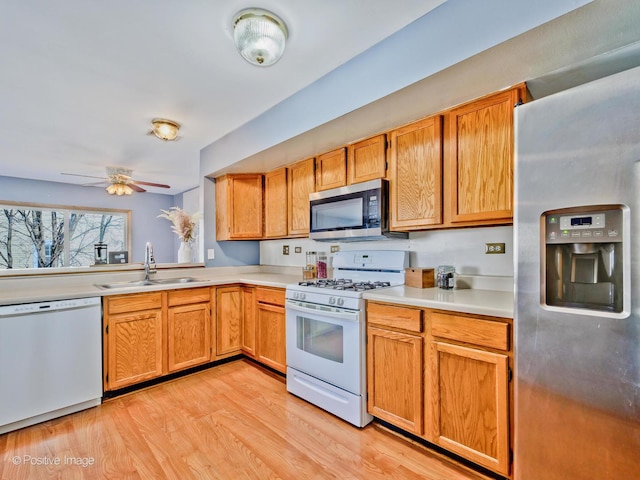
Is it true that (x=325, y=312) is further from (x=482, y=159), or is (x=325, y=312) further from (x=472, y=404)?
(x=482, y=159)

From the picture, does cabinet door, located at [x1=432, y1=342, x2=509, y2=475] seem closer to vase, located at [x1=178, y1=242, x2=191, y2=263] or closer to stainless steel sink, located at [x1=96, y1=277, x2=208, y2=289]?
stainless steel sink, located at [x1=96, y1=277, x2=208, y2=289]

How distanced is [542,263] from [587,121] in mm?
544

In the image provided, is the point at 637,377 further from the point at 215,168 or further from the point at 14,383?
the point at 215,168

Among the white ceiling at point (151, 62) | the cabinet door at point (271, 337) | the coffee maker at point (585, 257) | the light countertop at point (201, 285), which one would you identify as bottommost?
the cabinet door at point (271, 337)

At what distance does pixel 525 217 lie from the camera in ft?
4.08

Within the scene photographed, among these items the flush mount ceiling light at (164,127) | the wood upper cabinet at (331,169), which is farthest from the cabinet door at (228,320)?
the flush mount ceiling light at (164,127)

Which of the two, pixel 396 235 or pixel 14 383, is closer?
pixel 14 383

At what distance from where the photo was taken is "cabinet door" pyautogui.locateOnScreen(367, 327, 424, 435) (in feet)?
5.68

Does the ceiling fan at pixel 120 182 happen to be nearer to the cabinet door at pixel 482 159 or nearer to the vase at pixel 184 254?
the vase at pixel 184 254

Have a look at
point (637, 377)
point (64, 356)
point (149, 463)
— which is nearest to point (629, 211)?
point (637, 377)

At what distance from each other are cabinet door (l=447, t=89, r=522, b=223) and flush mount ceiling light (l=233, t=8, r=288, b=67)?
1140 mm

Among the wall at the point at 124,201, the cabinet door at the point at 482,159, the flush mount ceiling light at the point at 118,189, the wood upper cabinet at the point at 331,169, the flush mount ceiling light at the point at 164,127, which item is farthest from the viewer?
the wall at the point at 124,201

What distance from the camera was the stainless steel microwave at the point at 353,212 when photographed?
2.27 metres

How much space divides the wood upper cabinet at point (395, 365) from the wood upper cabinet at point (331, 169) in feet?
3.83
